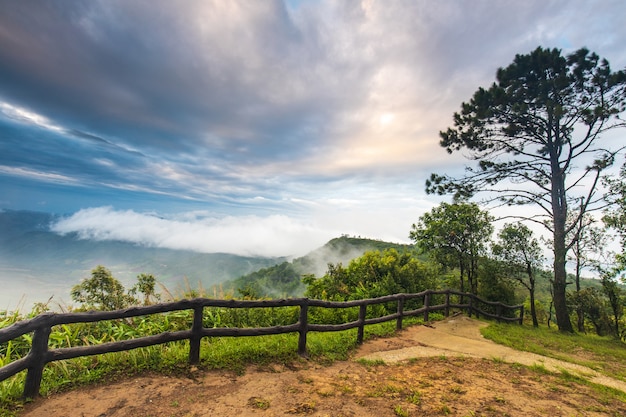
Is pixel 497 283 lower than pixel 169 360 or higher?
higher

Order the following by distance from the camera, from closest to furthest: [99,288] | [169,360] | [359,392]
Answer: [359,392], [169,360], [99,288]

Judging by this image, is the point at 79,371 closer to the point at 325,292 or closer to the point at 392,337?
the point at 392,337

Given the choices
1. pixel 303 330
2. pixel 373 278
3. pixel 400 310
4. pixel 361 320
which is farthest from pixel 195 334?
pixel 373 278

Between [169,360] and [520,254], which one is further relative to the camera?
[520,254]

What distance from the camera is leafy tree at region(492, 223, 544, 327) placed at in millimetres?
16641

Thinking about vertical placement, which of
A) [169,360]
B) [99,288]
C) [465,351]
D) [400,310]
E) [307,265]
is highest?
[400,310]

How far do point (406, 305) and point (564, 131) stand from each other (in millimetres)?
11627

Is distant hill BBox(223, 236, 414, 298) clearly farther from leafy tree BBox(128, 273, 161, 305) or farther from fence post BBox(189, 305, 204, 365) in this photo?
fence post BBox(189, 305, 204, 365)

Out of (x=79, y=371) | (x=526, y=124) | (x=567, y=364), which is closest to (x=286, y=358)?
(x=79, y=371)

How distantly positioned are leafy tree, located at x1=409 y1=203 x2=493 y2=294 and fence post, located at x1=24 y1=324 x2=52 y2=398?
1756 centimetres

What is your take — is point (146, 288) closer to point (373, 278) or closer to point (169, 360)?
point (169, 360)

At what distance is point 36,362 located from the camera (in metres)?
3.83

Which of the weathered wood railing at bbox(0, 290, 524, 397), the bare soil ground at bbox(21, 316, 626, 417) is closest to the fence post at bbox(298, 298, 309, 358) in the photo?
the weathered wood railing at bbox(0, 290, 524, 397)

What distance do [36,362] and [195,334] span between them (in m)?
2.05
